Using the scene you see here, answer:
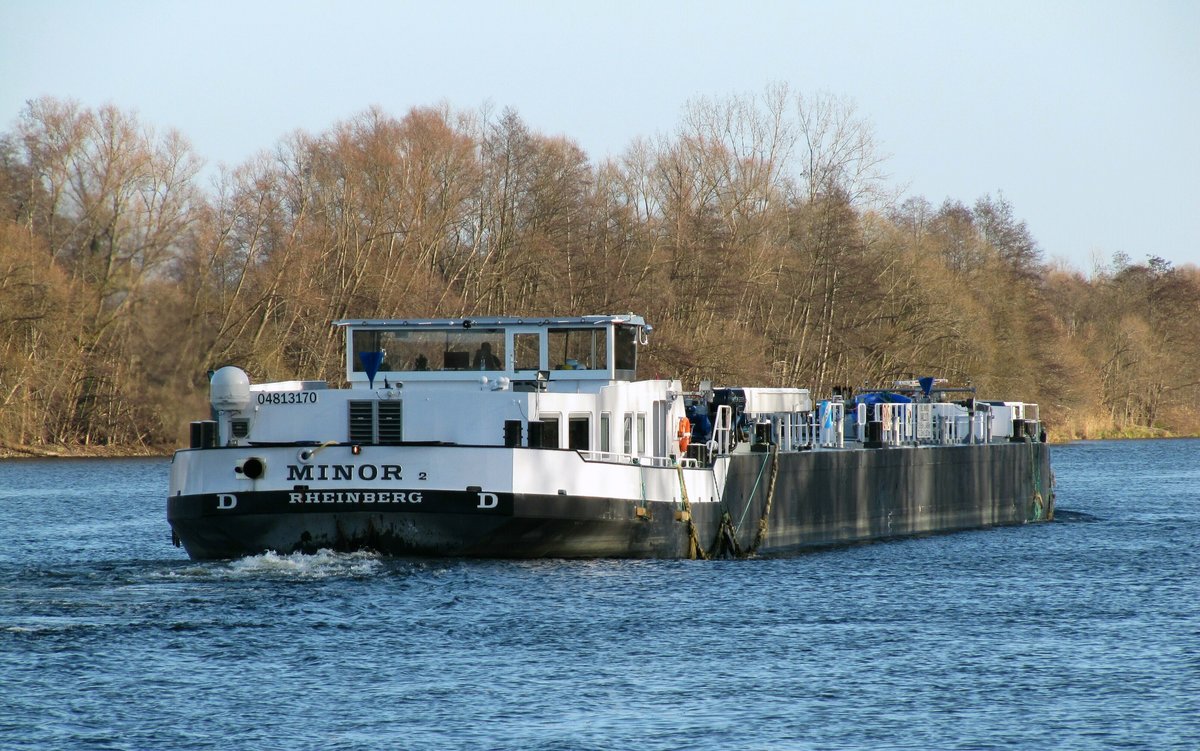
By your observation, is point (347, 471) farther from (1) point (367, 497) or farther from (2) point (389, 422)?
(2) point (389, 422)

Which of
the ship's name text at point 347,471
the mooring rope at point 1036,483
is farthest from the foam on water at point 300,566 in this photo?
the mooring rope at point 1036,483

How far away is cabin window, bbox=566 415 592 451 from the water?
220 centimetres

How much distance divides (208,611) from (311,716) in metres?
6.16

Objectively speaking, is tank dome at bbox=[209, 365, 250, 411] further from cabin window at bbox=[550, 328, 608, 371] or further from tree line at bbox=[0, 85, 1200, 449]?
tree line at bbox=[0, 85, 1200, 449]

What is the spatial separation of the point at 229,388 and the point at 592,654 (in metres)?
8.83

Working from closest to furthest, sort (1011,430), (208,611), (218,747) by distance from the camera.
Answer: (218,747) < (208,611) < (1011,430)

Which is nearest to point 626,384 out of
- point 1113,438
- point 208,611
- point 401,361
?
point 401,361

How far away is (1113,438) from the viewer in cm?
11575

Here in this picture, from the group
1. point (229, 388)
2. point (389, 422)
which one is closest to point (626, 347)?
point (389, 422)

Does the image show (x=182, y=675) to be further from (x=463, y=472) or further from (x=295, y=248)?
(x=295, y=248)

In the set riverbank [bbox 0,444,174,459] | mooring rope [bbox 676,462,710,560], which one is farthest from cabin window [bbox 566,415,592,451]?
riverbank [bbox 0,444,174,459]

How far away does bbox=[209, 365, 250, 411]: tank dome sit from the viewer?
27594 millimetres

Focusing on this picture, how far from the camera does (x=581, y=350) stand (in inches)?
1233

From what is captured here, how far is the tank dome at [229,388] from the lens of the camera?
27594 millimetres
